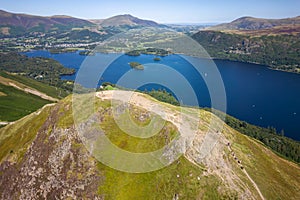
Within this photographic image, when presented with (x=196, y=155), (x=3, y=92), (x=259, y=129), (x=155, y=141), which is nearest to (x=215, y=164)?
(x=196, y=155)

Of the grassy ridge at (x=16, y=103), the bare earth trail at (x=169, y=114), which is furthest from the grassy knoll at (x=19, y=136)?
the grassy ridge at (x=16, y=103)

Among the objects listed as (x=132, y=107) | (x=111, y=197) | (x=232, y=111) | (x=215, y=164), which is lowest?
(x=232, y=111)

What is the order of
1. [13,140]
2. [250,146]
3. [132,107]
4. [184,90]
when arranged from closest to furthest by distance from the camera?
[132,107], [250,146], [13,140], [184,90]

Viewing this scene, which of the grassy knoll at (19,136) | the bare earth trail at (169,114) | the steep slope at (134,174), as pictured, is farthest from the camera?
the grassy knoll at (19,136)

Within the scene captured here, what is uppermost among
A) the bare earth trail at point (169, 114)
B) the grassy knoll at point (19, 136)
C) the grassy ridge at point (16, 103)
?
the bare earth trail at point (169, 114)

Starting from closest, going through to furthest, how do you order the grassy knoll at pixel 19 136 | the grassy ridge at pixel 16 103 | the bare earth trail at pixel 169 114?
the bare earth trail at pixel 169 114 < the grassy knoll at pixel 19 136 < the grassy ridge at pixel 16 103

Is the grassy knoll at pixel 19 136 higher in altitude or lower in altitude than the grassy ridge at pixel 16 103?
higher

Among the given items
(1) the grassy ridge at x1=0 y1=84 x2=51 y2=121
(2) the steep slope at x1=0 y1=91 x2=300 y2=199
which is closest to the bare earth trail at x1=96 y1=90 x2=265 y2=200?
(2) the steep slope at x1=0 y1=91 x2=300 y2=199

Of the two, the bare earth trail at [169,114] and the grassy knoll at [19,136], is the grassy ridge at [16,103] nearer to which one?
the grassy knoll at [19,136]

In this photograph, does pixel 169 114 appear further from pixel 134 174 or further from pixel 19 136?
pixel 19 136

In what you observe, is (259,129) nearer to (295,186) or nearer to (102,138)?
(295,186)
